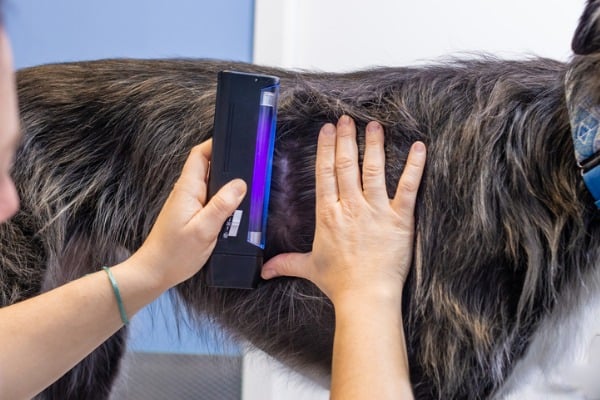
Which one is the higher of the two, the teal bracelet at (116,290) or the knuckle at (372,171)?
the knuckle at (372,171)

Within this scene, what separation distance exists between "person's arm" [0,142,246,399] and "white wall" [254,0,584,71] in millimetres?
898

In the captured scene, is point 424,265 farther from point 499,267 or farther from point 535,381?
point 535,381

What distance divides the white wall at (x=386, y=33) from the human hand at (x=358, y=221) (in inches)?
26.0

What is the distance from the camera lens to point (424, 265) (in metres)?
1.00

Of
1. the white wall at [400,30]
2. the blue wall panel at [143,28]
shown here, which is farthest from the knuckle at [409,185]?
the blue wall panel at [143,28]

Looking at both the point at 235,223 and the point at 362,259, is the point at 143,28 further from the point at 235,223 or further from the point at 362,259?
the point at 362,259

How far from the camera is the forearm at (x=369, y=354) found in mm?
860

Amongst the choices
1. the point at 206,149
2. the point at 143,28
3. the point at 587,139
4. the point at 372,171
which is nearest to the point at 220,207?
the point at 206,149

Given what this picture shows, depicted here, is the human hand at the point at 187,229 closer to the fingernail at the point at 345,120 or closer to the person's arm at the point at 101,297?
the person's arm at the point at 101,297

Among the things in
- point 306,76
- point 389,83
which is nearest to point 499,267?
point 389,83

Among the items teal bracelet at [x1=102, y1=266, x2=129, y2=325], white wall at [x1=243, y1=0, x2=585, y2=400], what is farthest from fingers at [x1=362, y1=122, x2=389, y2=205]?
white wall at [x1=243, y1=0, x2=585, y2=400]

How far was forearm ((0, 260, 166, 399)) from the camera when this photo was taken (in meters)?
0.92

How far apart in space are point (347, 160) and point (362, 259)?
145 mm

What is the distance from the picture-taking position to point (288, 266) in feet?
3.51
